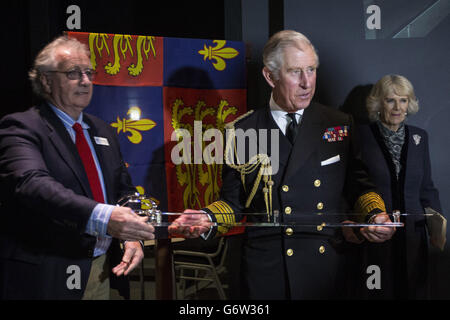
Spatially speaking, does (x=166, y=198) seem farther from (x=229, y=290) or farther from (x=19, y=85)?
(x=19, y=85)

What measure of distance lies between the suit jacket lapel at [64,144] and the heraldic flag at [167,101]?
301 mm

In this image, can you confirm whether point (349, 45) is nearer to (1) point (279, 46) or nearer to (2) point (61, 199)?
(1) point (279, 46)

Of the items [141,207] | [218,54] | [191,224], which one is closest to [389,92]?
[218,54]

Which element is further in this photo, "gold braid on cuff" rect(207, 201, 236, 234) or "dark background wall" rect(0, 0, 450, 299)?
"dark background wall" rect(0, 0, 450, 299)

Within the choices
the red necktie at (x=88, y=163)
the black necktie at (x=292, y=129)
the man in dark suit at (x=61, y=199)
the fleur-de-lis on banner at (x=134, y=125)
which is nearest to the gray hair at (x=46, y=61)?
the man in dark suit at (x=61, y=199)

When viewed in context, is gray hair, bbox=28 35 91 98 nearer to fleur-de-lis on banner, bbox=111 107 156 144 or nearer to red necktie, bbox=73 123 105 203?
red necktie, bbox=73 123 105 203

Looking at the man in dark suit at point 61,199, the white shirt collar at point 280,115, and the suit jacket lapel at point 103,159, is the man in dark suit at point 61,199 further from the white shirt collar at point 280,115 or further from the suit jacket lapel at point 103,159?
the white shirt collar at point 280,115

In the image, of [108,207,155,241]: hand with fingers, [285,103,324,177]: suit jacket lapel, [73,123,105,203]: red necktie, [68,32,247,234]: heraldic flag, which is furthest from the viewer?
[68,32,247,234]: heraldic flag

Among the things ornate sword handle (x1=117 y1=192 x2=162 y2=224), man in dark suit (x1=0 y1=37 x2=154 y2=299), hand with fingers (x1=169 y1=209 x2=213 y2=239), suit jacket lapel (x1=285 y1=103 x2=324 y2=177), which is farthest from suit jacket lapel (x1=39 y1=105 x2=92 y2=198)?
suit jacket lapel (x1=285 y1=103 x2=324 y2=177)

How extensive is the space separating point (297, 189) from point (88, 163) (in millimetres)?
650

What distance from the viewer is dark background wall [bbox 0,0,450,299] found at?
1.70 m

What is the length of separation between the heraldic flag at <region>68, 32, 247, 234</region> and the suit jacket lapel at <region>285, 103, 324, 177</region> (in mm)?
369

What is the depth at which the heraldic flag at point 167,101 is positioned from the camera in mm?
1841

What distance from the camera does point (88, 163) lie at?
152 cm
